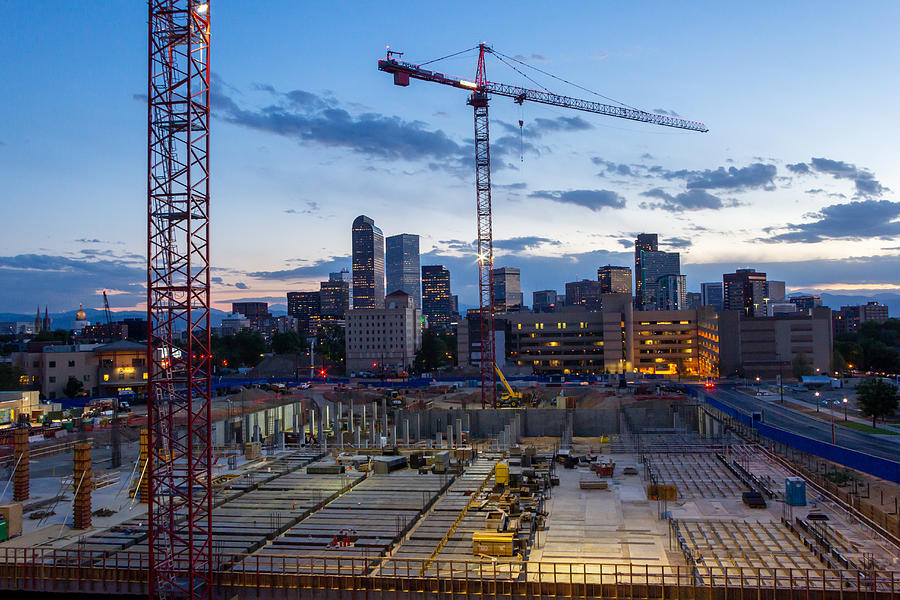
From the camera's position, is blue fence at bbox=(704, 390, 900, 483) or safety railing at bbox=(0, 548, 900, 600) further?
blue fence at bbox=(704, 390, 900, 483)

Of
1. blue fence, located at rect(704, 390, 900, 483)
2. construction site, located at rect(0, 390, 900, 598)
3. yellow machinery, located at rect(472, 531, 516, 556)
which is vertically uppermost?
blue fence, located at rect(704, 390, 900, 483)

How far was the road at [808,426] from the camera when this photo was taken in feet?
162

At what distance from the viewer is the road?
49312 millimetres

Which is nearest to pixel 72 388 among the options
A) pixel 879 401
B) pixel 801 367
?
pixel 879 401

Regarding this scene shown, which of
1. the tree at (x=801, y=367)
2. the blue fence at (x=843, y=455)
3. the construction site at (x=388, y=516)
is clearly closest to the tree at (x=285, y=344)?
the tree at (x=801, y=367)

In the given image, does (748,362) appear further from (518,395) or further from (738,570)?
(738,570)

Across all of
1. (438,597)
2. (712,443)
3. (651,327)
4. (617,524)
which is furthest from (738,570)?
(651,327)

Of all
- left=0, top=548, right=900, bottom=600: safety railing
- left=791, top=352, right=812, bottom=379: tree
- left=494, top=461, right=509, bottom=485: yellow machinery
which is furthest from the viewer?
left=791, top=352, right=812, bottom=379: tree

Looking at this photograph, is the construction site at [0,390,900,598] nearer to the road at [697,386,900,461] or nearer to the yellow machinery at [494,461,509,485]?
the yellow machinery at [494,461,509,485]

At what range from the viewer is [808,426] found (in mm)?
59500

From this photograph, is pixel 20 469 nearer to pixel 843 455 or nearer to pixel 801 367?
pixel 843 455

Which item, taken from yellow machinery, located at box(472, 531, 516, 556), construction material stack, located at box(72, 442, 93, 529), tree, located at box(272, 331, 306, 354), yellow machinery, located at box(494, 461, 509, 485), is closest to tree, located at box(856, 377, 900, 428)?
yellow machinery, located at box(494, 461, 509, 485)

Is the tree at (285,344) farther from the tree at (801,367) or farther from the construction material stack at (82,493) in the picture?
the construction material stack at (82,493)

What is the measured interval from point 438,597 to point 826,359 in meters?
102
